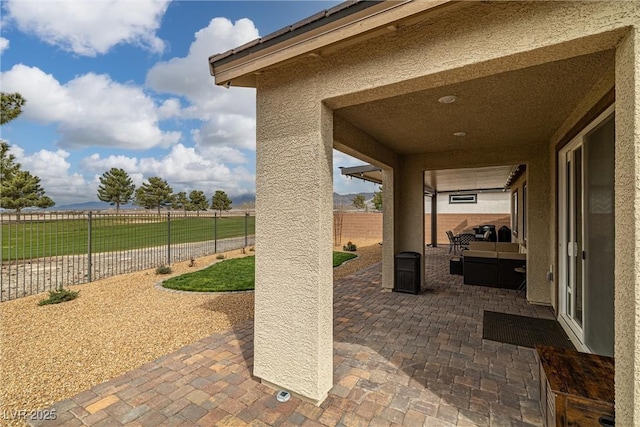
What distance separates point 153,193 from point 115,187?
617 centimetres

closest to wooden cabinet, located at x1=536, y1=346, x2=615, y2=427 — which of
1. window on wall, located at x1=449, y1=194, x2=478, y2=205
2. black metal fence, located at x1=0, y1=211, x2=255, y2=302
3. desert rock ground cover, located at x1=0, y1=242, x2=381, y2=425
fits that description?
desert rock ground cover, located at x1=0, y1=242, x2=381, y2=425

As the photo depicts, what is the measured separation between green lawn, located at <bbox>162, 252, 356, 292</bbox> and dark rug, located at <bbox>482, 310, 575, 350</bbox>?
5.04 metres

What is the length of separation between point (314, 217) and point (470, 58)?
173 cm

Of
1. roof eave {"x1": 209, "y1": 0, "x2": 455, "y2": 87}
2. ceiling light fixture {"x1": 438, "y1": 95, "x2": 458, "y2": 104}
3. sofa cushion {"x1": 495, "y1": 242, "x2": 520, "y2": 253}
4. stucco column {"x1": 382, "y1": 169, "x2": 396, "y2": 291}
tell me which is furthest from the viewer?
sofa cushion {"x1": 495, "y1": 242, "x2": 520, "y2": 253}

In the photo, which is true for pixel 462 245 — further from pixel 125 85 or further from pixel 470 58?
pixel 125 85

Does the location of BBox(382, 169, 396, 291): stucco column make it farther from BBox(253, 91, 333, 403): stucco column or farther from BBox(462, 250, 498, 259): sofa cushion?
BBox(253, 91, 333, 403): stucco column

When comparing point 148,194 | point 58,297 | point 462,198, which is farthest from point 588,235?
point 148,194

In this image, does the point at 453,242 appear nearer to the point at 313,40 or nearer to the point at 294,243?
the point at 294,243

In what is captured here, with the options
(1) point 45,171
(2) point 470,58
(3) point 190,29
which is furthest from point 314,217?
(1) point 45,171

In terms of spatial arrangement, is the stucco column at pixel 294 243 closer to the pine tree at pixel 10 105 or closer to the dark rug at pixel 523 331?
the dark rug at pixel 523 331

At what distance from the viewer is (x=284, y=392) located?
2.85 m

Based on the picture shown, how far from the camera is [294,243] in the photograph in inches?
109

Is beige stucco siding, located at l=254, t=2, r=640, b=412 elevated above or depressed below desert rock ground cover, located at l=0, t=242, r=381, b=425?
above

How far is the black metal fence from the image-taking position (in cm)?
759
